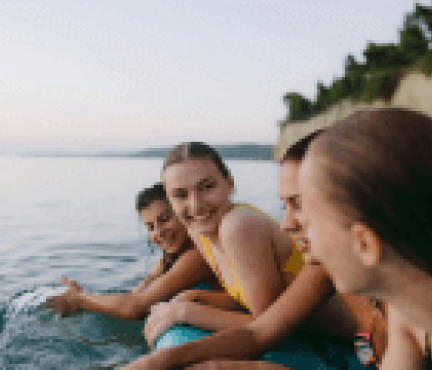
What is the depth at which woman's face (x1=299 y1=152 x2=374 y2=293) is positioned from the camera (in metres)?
1.06

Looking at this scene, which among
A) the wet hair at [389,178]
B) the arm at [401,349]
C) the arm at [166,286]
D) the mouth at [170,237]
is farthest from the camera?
the mouth at [170,237]

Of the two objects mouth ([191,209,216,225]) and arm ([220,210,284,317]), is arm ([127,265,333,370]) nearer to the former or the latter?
arm ([220,210,284,317])

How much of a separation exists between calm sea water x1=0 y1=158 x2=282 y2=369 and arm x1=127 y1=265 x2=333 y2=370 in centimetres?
124

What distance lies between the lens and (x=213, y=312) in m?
2.43

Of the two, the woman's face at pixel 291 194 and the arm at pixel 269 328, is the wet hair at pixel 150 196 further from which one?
the woman's face at pixel 291 194

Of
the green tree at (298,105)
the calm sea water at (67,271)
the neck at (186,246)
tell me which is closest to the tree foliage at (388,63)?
the green tree at (298,105)

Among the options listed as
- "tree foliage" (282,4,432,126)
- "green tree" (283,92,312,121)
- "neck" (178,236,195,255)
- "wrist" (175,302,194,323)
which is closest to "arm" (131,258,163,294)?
"neck" (178,236,195,255)

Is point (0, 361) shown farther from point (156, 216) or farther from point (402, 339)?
point (402, 339)

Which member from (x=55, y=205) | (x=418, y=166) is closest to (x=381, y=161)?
(x=418, y=166)

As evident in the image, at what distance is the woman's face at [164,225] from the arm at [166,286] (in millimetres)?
161

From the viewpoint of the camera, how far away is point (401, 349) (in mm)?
1252

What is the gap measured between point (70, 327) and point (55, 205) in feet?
39.6

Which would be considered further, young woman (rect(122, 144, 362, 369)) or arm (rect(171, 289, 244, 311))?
arm (rect(171, 289, 244, 311))

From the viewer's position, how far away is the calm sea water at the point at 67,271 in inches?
123
